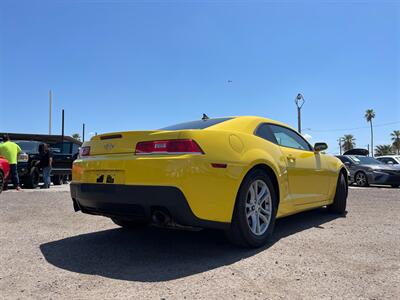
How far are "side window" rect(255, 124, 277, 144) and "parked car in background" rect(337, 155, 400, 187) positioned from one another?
1075 cm

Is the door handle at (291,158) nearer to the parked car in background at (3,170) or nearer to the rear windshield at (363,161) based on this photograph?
the parked car in background at (3,170)

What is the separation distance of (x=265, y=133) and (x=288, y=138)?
74 cm

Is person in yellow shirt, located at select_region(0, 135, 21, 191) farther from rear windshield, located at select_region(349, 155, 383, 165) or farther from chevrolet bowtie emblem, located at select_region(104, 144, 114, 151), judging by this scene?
rear windshield, located at select_region(349, 155, 383, 165)

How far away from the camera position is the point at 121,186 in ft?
11.5

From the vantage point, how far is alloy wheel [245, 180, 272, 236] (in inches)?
154

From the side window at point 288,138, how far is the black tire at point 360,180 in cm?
967

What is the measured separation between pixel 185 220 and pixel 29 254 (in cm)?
162

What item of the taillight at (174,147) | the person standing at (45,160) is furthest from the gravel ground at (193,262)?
the person standing at (45,160)

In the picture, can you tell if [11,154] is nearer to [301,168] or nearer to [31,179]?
[31,179]

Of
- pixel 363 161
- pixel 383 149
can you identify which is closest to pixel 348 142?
pixel 383 149

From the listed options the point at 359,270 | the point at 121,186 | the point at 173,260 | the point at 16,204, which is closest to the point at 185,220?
the point at 173,260

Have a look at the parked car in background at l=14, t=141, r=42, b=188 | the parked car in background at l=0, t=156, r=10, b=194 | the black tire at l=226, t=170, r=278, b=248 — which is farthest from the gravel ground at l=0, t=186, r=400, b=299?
the parked car in background at l=14, t=141, r=42, b=188

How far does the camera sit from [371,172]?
13945 mm

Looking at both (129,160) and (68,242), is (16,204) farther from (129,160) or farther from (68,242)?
Result: (129,160)
